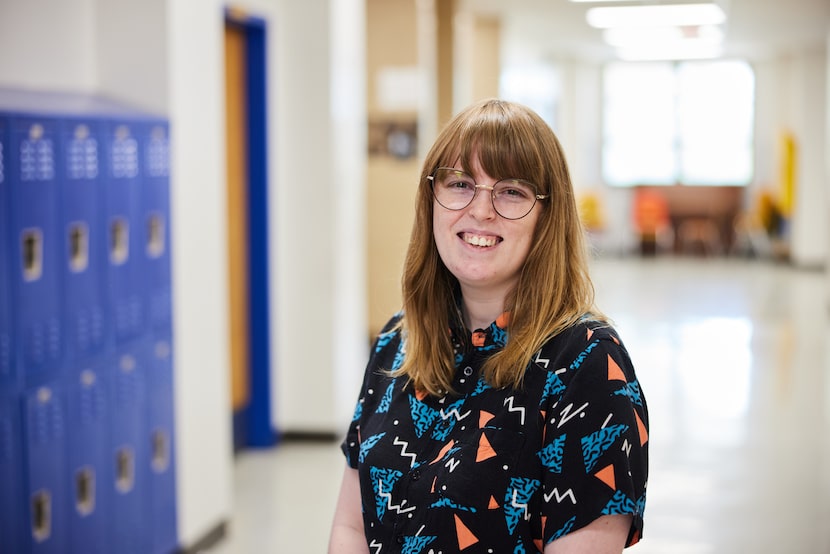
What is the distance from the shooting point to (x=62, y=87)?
13.9ft

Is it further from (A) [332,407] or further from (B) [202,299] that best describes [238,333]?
(B) [202,299]

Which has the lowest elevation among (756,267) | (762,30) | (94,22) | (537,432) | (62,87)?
(756,267)

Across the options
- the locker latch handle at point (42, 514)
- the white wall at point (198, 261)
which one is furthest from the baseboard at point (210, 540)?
the locker latch handle at point (42, 514)

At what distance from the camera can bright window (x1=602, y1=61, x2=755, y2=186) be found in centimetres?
1903

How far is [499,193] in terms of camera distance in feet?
5.88

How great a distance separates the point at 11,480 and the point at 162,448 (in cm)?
114

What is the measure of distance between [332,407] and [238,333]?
760 millimetres

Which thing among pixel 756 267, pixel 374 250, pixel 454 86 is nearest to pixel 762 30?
pixel 756 267

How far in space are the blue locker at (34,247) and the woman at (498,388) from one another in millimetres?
1761

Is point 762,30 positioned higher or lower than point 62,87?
higher

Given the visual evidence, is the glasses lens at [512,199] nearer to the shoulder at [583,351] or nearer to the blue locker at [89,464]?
the shoulder at [583,351]

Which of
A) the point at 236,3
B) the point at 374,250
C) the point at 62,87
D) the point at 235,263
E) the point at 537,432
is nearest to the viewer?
the point at 537,432

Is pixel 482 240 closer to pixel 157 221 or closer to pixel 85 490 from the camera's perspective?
pixel 85 490

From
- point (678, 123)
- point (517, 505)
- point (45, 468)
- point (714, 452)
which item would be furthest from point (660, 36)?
point (517, 505)
